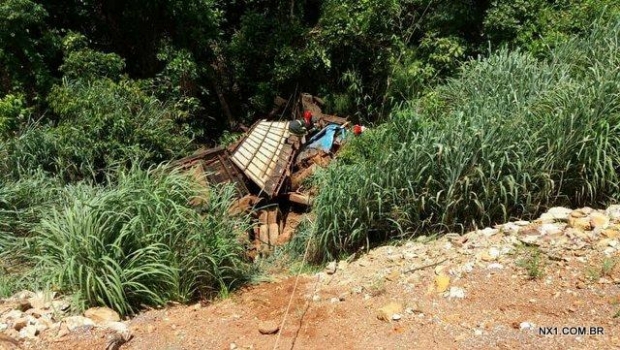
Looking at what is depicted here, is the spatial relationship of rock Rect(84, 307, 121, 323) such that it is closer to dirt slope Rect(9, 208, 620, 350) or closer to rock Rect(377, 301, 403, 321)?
dirt slope Rect(9, 208, 620, 350)

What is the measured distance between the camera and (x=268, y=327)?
3457 millimetres

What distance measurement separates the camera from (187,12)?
834 cm

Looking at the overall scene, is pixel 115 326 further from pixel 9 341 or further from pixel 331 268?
pixel 331 268

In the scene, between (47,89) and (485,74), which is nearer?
(485,74)

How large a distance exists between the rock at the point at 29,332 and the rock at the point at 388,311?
2.04 m

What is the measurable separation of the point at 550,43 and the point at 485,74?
1003 millimetres

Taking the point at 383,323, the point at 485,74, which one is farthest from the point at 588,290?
the point at 485,74

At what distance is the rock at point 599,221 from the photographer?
3.87m

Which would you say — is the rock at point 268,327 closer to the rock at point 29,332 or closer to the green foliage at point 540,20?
the rock at point 29,332

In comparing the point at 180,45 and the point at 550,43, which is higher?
the point at 180,45

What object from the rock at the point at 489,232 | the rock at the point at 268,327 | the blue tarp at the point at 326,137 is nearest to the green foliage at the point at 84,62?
the blue tarp at the point at 326,137

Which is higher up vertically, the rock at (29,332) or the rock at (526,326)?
the rock at (29,332)

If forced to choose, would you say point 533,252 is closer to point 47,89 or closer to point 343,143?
point 343,143

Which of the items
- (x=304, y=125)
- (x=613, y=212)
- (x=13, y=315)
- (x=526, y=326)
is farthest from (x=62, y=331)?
(x=304, y=125)
